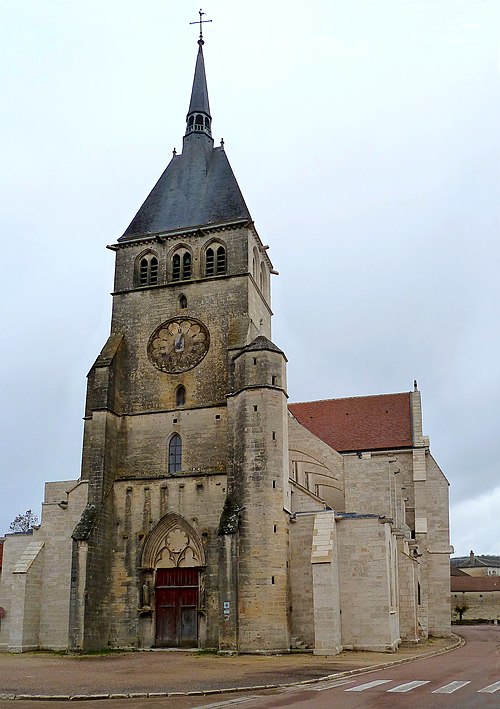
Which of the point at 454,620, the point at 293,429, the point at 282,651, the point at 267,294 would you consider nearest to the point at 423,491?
the point at 293,429

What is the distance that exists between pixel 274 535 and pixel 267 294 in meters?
14.1

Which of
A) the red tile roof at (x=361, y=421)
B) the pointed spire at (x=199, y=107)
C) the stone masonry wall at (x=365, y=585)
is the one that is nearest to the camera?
the stone masonry wall at (x=365, y=585)

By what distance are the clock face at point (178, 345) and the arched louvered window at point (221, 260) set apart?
266 cm

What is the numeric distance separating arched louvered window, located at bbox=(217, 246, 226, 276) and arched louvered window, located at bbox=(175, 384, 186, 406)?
5.62 meters

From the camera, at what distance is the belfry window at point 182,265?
34094 millimetres

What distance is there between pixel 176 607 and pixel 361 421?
60.2 ft

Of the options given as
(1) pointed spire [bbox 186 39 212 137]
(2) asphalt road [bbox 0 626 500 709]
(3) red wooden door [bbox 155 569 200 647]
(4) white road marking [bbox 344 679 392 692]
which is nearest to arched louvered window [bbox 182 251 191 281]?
(1) pointed spire [bbox 186 39 212 137]

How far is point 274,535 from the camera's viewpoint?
89.9 ft

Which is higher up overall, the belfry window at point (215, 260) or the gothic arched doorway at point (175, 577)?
the belfry window at point (215, 260)

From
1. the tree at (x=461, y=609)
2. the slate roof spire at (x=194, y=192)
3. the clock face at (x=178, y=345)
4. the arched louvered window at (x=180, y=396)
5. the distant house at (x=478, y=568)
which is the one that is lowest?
the tree at (x=461, y=609)

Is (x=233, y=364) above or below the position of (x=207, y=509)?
above

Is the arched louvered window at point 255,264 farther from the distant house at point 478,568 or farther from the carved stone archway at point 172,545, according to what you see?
the distant house at point 478,568

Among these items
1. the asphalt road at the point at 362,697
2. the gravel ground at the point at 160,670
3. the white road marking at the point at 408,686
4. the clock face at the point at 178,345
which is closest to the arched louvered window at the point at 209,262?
the clock face at the point at 178,345

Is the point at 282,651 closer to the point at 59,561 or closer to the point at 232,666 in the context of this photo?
the point at 232,666
